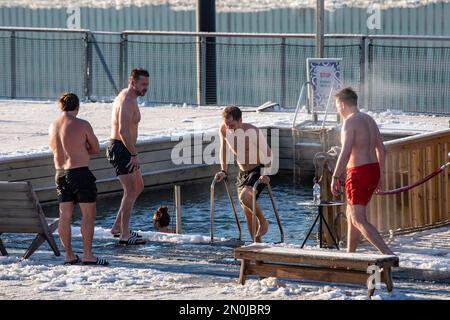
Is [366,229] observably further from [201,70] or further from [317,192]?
[201,70]

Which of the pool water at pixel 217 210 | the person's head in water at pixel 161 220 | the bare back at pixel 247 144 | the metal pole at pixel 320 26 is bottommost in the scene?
the pool water at pixel 217 210

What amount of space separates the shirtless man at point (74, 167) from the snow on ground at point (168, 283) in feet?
0.91

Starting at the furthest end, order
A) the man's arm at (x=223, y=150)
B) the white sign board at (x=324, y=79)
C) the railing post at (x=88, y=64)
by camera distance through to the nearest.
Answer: the railing post at (x=88, y=64), the white sign board at (x=324, y=79), the man's arm at (x=223, y=150)

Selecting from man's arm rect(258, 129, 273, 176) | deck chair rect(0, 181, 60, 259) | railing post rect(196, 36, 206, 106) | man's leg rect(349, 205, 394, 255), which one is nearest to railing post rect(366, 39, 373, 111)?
railing post rect(196, 36, 206, 106)

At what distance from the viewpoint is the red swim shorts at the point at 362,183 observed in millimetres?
11828

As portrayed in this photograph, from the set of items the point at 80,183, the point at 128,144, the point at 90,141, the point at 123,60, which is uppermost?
the point at 123,60

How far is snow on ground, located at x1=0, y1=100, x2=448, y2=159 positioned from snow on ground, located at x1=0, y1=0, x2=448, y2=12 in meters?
25.5

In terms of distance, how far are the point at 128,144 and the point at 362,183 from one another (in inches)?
120

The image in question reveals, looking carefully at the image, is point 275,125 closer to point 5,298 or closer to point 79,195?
point 79,195

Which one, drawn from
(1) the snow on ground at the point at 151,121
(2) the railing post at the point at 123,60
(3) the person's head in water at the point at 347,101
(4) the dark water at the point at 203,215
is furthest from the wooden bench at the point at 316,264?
(2) the railing post at the point at 123,60

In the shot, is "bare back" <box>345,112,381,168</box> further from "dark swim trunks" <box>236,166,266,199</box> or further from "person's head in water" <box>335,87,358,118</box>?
"dark swim trunks" <box>236,166,266,199</box>

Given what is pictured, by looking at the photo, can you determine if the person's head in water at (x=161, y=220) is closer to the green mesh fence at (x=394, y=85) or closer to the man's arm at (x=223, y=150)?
the man's arm at (x=223, y=150)

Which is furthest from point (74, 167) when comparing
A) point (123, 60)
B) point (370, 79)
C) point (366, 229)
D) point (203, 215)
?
point (123, 60)

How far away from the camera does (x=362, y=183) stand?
38.8 ft
